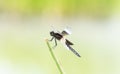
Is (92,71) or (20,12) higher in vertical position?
(20,12)

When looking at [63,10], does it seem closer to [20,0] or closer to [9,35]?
[20,0]

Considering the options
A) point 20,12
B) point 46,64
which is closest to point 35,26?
point 20,12

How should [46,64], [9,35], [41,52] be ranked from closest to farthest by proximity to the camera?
[46,64] < [41,52] < [9,35]

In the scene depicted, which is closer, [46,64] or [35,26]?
[46,64]

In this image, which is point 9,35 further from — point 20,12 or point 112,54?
point 112,54

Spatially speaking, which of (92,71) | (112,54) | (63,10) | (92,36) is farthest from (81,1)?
(92,71)

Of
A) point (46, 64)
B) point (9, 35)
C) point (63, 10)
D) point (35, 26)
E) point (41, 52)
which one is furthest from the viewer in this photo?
point (63, 10)
